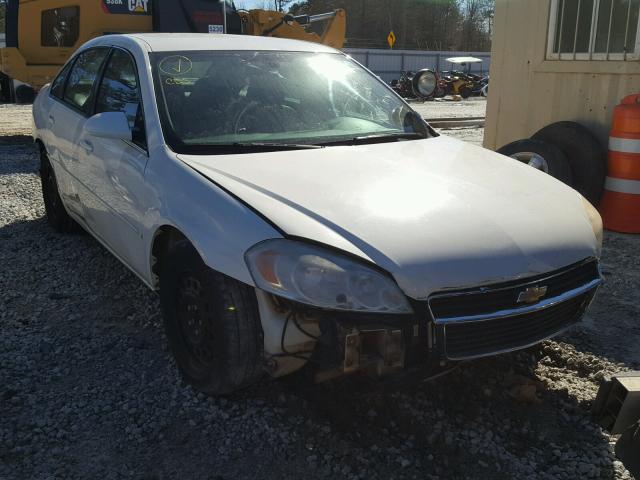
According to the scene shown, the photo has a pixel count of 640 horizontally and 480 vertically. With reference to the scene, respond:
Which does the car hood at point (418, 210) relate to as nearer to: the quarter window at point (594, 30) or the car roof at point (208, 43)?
the car roof at point (208, 43)

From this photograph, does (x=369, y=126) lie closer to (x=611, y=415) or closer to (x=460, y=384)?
(x=460, y=384)

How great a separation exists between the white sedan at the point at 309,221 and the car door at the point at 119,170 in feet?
0.05

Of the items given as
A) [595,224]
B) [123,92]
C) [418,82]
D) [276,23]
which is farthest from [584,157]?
[418,82]

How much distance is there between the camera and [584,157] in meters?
5.81

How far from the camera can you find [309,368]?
2.55 meters

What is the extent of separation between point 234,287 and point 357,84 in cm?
193

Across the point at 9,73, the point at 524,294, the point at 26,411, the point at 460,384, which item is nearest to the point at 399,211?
the point at 524,294

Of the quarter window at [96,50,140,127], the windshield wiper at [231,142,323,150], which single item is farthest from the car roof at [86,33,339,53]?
the windshield wiper at [231,142,323,150]

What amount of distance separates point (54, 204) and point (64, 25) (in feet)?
26.3

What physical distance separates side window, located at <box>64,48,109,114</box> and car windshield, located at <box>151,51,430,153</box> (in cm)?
94

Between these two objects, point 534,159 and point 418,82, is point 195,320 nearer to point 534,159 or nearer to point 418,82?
point 534,159

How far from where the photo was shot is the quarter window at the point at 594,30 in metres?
6.00

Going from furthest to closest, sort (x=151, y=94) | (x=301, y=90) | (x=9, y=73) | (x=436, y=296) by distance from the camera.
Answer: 1. (x=9, y=73)
2. (x=301, y=90)
3. (x=151, y=94)
4. (x=436, y=296)

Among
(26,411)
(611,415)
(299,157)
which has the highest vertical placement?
(299,157)
